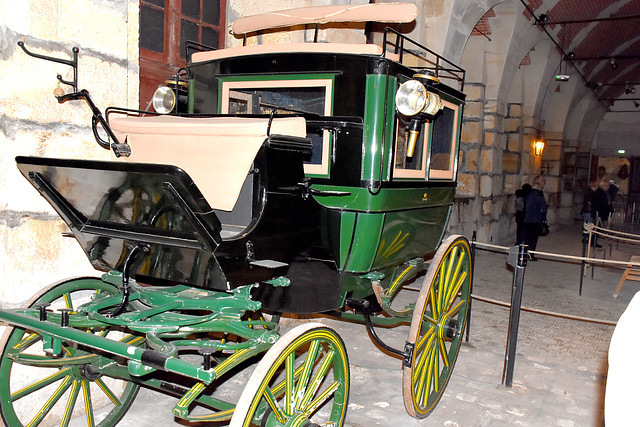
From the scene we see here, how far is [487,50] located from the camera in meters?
11.4

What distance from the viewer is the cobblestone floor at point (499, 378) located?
11.6 feet

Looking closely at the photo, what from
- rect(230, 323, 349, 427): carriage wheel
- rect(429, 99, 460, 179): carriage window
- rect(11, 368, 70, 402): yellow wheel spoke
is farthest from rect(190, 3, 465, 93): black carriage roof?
rect(11, 368, 70, 402): yellow wheel spoke

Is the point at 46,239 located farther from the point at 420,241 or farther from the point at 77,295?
the point at 420,241

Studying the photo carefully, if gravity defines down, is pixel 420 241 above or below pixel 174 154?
below

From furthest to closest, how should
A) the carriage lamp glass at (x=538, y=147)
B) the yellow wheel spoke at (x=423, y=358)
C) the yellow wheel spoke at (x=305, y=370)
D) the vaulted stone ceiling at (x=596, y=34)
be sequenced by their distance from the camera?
the carriage lamp glass at (x=538, y=147) → the vaulted stone ceiling at (x=596, y=34) → the yellow wheel spoke at (x=423, y=358) → the yellow wheel spoke at (x=305, y=370)

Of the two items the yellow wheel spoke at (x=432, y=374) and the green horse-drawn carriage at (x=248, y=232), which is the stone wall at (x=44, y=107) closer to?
the green horse-drawn carriage at (x=248, y=232)

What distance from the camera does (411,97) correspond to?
9.31 feet

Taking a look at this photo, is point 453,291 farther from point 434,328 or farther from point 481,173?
point 481,173

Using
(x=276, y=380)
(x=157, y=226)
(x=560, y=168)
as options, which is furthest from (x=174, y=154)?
(x=560, y=168)

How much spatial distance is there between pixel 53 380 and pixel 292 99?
2074 mm

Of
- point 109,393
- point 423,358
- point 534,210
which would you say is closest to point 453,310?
point 423,358

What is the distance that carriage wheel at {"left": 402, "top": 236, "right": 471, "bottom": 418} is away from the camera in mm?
3232

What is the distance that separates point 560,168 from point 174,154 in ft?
59.8

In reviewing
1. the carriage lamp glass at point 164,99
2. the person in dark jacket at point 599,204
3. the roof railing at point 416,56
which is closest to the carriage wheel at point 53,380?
the carriage lamp glass at point 164,99
